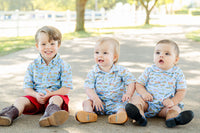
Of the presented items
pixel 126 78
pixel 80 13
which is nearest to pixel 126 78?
pixel 126 78

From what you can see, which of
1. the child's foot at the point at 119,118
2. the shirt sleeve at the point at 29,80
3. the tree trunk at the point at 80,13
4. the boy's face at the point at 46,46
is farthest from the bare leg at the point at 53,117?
the tree trunk at the point at 80,13

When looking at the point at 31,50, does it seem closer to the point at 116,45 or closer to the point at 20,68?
the point at 20,68

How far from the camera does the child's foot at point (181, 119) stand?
2.70m

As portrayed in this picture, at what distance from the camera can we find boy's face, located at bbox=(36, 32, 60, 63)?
3244 mm

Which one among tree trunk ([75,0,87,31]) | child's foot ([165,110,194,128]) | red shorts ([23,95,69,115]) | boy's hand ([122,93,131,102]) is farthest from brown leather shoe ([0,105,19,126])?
tree trunk ([75,0,87,31])

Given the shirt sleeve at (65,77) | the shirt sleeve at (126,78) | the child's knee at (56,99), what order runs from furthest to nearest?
the shirt sleeve at (65,77) < the shirt sleeve at (126,78) < the child's knee at (56,99)

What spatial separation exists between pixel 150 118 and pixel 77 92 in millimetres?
1379

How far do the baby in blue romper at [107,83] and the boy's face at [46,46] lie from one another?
1.53 feet

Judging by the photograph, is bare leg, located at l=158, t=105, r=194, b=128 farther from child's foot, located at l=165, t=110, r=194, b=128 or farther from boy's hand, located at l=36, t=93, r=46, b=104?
boy's hand, located at l=36, t=93, r=46, b=104

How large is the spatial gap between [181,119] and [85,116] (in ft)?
2.96

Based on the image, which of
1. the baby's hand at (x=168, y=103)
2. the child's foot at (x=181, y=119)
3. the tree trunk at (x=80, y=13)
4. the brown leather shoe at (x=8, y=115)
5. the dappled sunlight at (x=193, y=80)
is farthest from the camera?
the tree trunk at (x=80, y=13)

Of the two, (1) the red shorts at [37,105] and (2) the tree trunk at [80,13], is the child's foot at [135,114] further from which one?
(2) the tree trunk at [80,13]

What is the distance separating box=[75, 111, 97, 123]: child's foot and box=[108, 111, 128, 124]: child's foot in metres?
0.17

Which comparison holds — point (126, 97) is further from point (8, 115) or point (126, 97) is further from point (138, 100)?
point (8, 115)
